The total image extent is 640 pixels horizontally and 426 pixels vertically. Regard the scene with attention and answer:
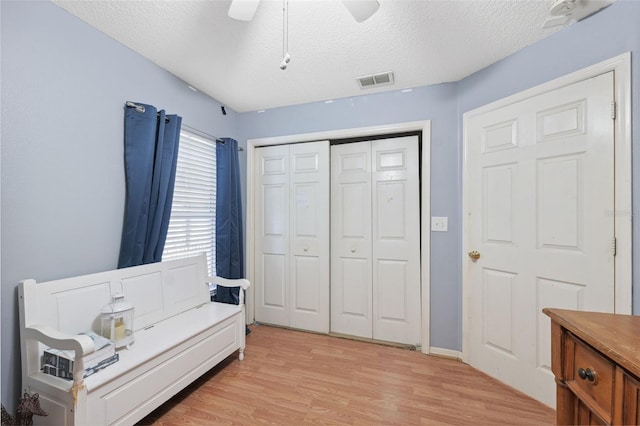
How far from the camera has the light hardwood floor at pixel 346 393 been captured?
63.0 inches

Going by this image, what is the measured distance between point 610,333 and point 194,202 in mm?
2768

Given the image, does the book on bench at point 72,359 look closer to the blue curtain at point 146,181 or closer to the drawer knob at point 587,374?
the blue curtain at point 146,181

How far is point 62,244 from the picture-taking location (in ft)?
4.99

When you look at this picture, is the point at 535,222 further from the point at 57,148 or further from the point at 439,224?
the point at 57,148

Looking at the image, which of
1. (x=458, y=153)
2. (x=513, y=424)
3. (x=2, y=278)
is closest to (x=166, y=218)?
(x=2, y=278)

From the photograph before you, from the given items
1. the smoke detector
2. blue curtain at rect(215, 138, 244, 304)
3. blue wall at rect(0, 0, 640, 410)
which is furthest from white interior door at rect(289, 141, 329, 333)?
the smoke detector

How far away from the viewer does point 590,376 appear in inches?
30.5

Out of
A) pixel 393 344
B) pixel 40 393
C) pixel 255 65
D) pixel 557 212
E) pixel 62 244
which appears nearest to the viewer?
pixel 40 393

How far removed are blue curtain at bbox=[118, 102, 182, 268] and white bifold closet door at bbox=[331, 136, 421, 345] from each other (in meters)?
1.55

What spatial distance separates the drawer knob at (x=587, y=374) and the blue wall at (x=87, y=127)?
1.06 m

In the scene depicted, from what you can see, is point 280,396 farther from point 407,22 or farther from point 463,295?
point 407,22

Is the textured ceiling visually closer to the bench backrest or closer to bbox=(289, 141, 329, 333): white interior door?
bbox=(289, 141, 329, 333): white interior door

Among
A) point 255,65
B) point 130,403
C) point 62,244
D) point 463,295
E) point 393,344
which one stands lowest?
point 393,344

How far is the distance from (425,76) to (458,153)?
2.38ft
